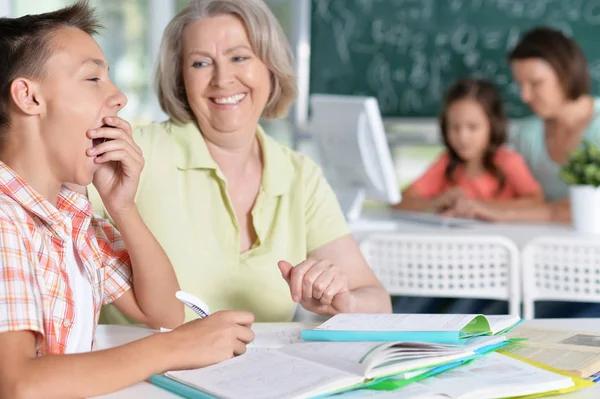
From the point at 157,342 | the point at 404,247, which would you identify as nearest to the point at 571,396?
the point at 157,342

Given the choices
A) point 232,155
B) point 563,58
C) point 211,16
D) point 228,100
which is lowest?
point 232,155

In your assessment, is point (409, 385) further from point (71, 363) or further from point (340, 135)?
point (340, 135)

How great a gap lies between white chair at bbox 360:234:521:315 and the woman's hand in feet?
3.70

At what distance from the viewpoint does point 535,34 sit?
3.85 meters

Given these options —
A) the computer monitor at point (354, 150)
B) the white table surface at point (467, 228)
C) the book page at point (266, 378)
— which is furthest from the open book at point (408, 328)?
the computer monitor at point (354, 150)

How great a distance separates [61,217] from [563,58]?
3.03m

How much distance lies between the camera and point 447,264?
106 inches

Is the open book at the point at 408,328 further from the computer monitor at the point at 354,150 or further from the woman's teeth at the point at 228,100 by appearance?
the computer monitor at the point at 354,150

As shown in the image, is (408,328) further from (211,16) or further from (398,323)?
(211,16)

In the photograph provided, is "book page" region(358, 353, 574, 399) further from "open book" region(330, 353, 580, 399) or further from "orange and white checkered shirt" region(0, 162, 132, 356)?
"orange and white checkered shirt" region(0, 162, 132, 356)

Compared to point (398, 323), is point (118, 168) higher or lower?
higher

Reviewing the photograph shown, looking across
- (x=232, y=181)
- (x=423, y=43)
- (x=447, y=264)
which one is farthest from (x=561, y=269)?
(x=423, y=43)

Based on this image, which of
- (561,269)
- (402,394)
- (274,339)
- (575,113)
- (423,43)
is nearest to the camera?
(402,394)

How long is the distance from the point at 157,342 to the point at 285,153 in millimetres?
891
